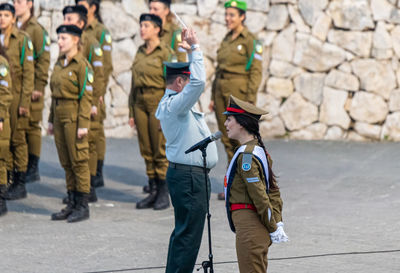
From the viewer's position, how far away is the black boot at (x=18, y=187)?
9.30 m

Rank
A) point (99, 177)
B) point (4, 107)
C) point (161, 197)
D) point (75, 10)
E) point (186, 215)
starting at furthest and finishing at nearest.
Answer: point (99, 177) → point (75, 10) → point (161, 197) → point (4, 107) → point (186, 215)

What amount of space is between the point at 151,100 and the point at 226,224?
5.46 feet

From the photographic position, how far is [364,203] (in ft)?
28.5

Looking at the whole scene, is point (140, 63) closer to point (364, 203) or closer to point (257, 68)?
point (257, 68)

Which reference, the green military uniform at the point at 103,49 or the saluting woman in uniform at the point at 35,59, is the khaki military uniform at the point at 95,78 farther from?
the saluting woman in uniform at the point at 35,59

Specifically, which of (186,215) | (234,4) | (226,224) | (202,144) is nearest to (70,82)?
(226,224)

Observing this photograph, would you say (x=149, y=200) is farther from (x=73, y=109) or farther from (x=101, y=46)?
(x=101, y=46)

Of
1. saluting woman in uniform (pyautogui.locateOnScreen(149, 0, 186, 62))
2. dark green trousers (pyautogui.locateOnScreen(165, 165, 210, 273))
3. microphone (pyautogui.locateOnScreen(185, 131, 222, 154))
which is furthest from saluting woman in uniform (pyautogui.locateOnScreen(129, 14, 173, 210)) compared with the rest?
microphone (pyautogui.locateOnScreen(185, 131, 222, 154))

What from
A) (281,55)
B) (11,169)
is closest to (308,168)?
(281,55)

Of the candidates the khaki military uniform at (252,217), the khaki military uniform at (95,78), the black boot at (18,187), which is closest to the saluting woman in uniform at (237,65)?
the khaki military uniform at (95,78)

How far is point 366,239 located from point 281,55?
6046mm

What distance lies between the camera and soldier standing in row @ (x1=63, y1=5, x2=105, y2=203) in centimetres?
920

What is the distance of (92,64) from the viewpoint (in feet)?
30.9

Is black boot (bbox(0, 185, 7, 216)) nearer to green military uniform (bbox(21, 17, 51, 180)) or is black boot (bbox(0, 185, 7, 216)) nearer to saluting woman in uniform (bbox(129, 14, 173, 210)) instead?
saluting woman in uniform (bbox(129, 14, 173, 210))
